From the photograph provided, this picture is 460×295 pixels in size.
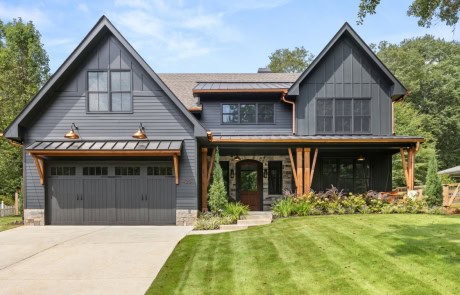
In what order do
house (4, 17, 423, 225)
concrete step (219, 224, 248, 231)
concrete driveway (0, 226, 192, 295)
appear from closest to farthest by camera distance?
concrete driveway (0, 226, 192, 295), concrete step (219, 224, 248, 231), house (4, 17, 423, 225)

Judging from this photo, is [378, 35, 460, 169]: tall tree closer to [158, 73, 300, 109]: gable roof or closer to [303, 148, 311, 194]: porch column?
[158, 73, 300, 109]: gable roof

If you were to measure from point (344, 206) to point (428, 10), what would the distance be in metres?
7.64

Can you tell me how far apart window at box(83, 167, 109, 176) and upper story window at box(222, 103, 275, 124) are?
623cm

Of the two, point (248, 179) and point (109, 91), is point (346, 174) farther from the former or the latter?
point (109, 91)

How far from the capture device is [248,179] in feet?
57.9

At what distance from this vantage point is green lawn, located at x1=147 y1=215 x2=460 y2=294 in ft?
19.4

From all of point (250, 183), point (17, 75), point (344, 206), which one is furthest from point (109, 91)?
point (17, 75)

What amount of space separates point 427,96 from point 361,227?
128 feet

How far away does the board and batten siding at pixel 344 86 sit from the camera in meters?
16.4

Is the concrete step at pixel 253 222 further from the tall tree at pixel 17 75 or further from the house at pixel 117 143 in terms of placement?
the tall tree at pixel 17 75

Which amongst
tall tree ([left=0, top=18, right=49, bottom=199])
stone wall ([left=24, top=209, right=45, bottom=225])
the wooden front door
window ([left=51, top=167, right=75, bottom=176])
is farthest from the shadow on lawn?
tall tree ([left=0, top=18, right=49, bottom=199])

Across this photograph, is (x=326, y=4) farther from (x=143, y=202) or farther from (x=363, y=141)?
(x=143, y=202)

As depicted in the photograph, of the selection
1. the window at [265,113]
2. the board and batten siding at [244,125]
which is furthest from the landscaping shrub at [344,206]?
the window at [265,113]

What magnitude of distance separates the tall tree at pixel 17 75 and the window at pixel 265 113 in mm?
18135
